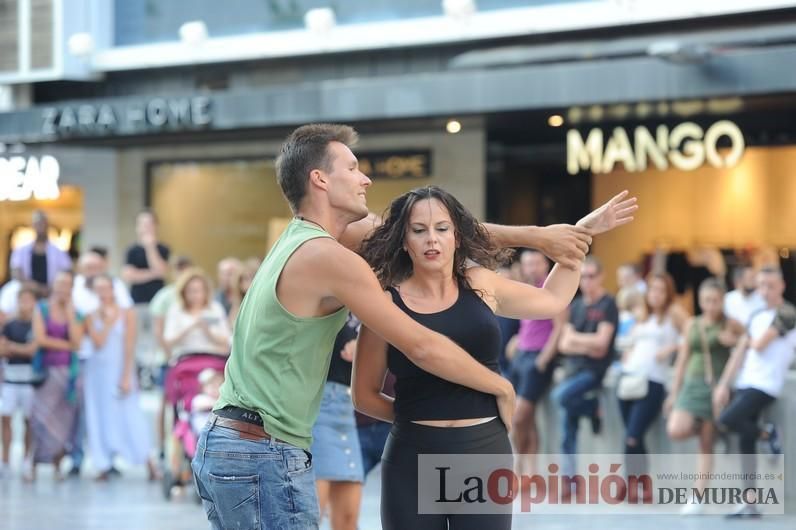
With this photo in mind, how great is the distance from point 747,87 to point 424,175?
5.21m

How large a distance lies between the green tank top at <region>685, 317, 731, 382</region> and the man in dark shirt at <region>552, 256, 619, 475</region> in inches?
30.0

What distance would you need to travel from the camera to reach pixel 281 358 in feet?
14.0

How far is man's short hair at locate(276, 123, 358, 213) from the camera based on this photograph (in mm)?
4465

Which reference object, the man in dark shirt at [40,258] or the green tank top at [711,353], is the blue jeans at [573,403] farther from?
the man in dark shirt at [40,258]

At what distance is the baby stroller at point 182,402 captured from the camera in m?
11.2

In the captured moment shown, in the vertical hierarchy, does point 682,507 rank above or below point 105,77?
below

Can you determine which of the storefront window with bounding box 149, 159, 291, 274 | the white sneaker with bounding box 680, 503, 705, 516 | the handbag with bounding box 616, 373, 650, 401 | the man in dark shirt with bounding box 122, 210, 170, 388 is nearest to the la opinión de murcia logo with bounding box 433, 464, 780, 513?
the white sneaker with bounding box 680, 503, 705, 516

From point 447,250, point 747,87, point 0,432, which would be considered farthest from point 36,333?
point 447,250

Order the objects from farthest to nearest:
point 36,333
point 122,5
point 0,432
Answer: point 122,5 → point 0,432 → point 36,333

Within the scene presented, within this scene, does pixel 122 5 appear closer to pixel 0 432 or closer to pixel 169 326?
pixel 0 432

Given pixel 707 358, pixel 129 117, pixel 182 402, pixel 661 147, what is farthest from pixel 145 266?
pixel 707 358

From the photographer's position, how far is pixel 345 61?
17.8 m

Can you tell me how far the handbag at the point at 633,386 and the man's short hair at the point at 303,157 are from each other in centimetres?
704

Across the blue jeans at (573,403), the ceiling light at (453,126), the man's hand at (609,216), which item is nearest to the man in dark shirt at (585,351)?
the blue jeans at (573,403)
